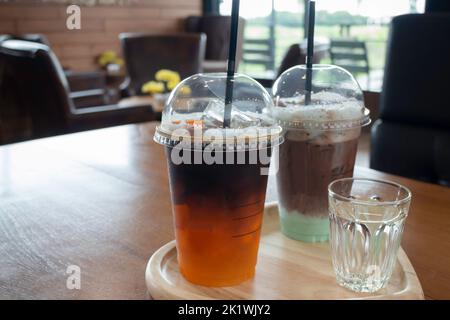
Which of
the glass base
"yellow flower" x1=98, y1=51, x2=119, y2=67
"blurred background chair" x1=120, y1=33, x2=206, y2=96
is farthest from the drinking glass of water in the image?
"yellow flower" x1=98, y1=51, x2=119, y2=67

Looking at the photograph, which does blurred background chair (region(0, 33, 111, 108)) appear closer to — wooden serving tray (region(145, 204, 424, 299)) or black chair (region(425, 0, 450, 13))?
black chair (region(425, 0, 450, 13))

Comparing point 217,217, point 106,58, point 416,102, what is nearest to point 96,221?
point 217,217

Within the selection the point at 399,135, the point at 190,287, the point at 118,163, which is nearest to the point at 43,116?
the point at 118,163

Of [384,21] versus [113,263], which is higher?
[384,21]

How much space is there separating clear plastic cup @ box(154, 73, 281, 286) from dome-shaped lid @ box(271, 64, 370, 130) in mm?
82

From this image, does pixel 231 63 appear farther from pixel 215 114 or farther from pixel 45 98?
pixel 45 98

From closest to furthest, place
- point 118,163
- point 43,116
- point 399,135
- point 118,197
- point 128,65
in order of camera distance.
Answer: point 118,197 < point 118,163 < point 399,135 < point 43,116 < point 128,65

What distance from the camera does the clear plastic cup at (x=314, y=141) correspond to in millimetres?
707

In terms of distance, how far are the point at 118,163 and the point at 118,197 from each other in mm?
228

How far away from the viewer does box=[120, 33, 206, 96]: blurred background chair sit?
4.07 metres

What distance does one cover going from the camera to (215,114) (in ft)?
2.01

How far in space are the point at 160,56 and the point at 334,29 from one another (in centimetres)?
162
